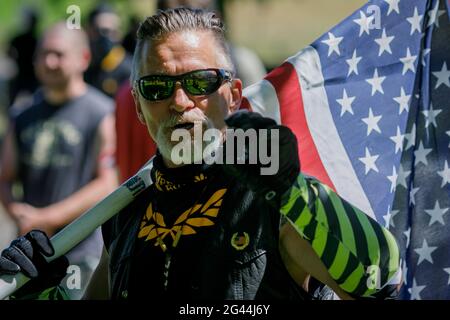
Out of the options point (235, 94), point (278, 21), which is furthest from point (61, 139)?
point (278, 21)

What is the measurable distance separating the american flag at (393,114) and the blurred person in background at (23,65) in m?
9.78

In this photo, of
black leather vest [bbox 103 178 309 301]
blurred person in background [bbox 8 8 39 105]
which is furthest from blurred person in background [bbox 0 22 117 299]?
blurred person in background [bbox 8 8 39 105]

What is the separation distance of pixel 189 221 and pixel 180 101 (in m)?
0.36

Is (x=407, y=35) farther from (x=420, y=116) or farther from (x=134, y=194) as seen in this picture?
(x=134, y=194)

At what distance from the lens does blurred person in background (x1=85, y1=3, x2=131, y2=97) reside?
10.0 m

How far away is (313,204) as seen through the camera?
292cm

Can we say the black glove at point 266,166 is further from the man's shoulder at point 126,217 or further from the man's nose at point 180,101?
the man's shoulder at point 126,217

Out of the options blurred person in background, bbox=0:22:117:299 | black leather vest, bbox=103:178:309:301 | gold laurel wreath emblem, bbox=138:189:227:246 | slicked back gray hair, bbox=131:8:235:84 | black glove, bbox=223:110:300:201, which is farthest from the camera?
blurred person in background, bbox=0:22:117:299

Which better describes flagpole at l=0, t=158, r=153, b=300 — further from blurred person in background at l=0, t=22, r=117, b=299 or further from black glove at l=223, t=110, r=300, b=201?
blurred person in background at l=0, t=22, r=117, b=299

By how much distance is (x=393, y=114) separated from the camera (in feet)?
12.3

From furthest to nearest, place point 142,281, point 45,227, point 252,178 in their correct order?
point 45,227, point 142,281, point 252,178

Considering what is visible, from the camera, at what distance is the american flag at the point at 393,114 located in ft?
12.2

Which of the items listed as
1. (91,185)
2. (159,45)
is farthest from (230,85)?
(91,185)
